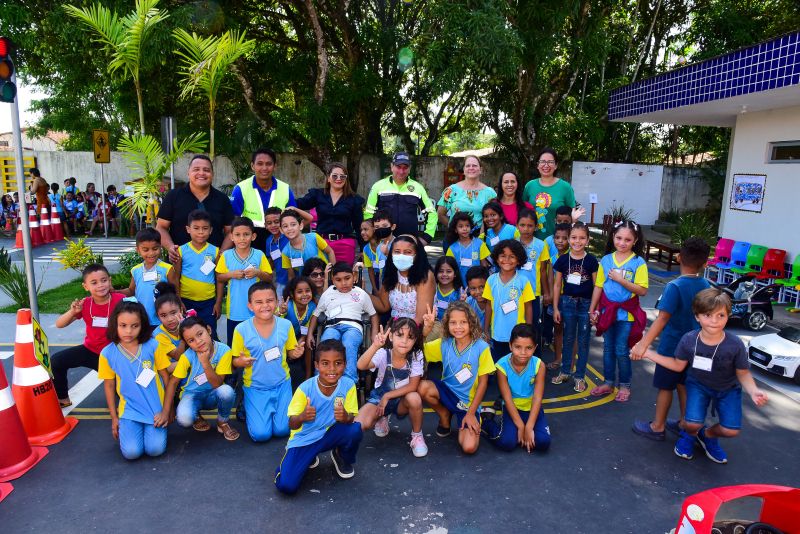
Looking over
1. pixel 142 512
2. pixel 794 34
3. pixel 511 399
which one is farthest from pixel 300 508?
pixel 794 34

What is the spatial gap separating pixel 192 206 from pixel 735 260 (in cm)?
878

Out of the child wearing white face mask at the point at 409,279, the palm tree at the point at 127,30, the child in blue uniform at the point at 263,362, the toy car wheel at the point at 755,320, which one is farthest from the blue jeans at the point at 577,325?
the palm tree at the point at 127,30

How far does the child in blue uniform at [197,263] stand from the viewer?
498 centimetres

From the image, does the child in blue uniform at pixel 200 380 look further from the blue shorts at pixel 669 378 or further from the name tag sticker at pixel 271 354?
the blue shorts at pixel 669 378

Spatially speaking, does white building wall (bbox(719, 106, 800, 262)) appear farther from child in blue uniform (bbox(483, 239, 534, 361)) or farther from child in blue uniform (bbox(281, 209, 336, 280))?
child in blue uniform (bbox(281, 209, 336, 280))

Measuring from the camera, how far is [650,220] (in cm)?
1535

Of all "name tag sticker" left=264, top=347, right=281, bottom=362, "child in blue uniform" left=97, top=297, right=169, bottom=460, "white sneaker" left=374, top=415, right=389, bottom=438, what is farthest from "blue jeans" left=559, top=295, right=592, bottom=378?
"child in blue uniform" left=97, top=297, right=169, bottom=460

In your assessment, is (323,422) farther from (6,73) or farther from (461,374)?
(6,73)

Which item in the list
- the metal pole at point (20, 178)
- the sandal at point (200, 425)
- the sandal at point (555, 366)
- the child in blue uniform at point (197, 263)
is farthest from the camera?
the sandal at point (555, 366)

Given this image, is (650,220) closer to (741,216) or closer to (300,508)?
(741,216)

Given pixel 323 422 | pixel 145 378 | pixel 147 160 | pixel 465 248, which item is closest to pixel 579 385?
pixel 465 248

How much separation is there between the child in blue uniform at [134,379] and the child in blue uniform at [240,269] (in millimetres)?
964

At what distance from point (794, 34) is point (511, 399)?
640 cm

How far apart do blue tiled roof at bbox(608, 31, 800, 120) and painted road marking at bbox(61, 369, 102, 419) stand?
8633 mm
